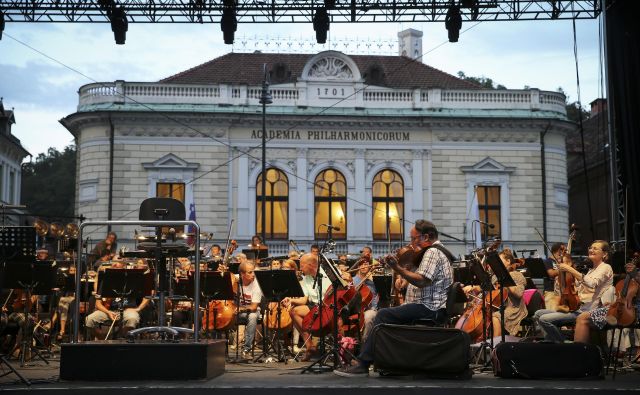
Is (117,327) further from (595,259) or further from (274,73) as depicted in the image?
(274,73)


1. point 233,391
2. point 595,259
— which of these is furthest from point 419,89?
point 233,391

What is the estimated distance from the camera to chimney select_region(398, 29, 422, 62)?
52.3m

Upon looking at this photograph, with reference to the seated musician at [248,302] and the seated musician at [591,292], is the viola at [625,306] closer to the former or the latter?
the seated musician at [591,292]

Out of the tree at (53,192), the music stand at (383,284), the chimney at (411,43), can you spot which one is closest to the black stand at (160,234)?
the music stand at (383,284)

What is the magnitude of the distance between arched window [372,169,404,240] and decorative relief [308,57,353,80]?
4366 millimetres

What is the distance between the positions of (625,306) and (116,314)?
26.9 feet

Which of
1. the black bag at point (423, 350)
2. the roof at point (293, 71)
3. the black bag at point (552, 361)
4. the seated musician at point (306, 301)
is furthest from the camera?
the roof at point (293, 71)

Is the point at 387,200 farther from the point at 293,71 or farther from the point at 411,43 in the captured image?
Answer: the point at 411,43

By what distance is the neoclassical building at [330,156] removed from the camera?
3625cm

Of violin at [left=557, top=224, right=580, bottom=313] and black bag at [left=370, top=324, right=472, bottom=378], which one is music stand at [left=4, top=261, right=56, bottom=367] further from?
violin at [left=557, top=224, right=580, bottom=313]

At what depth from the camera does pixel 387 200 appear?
37688mm

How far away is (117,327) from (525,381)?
303 inches

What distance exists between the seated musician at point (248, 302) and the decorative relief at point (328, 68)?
22039mm

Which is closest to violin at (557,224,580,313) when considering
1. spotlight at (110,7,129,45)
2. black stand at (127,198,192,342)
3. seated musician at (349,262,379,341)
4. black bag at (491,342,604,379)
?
seated musician at (349,262,379,341)
